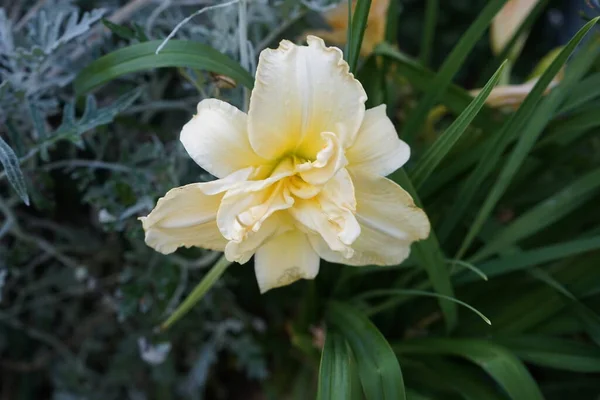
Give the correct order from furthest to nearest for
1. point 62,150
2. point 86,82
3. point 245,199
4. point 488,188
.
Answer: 1. point 62,150
2. point 488,188
3. point 86,82
4. point 245,199

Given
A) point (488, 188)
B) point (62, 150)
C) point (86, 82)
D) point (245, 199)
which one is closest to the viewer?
point (245, 199)

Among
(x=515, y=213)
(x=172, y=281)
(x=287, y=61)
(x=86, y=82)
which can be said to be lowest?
(x=172, y=281)

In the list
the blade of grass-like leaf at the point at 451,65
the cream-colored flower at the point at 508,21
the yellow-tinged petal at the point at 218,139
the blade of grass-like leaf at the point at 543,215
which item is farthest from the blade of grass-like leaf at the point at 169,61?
the cream-colored flower at the point at 508,21

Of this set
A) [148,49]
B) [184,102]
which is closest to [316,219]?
[148,49]

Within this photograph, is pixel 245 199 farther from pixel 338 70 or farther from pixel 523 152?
pixel 523 152

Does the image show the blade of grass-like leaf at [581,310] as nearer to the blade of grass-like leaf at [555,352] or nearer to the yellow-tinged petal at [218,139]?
the blade of grass-like leaf at [555,352]

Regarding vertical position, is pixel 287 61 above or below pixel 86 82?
above

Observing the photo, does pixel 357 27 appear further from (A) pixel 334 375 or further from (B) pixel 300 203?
(A) pixel 334 375
